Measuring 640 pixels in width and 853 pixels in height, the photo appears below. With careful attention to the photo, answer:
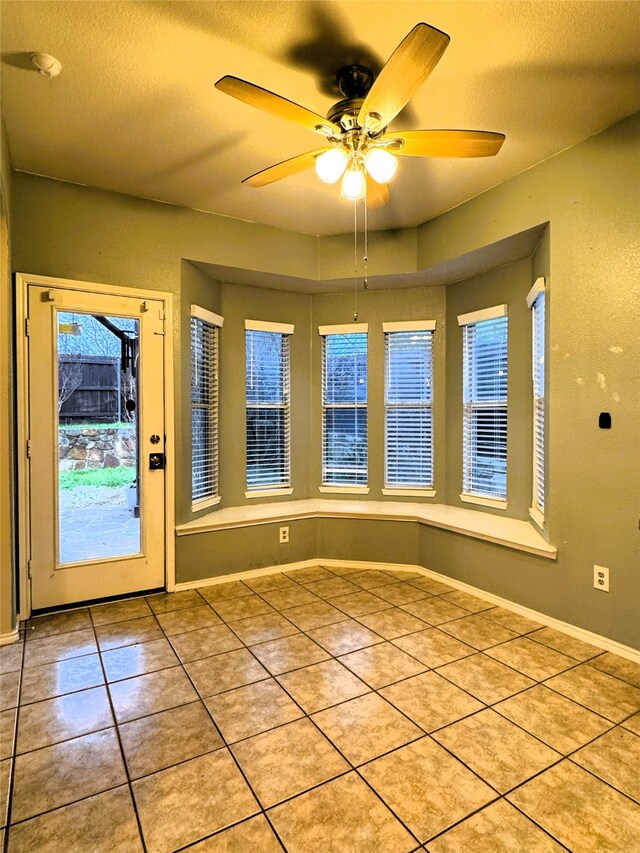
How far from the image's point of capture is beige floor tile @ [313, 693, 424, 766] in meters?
1.86

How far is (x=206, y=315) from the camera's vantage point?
12.8ft

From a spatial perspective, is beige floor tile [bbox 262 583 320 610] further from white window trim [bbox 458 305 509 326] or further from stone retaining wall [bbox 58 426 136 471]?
white window trim [bbox 458 305 509 326]

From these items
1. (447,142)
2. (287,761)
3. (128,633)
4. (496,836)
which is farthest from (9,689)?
(447,142)

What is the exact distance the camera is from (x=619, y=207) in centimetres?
256

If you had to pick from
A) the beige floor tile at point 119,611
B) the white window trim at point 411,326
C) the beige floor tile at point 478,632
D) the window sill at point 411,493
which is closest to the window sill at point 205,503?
the beige floor tile at point 119,611

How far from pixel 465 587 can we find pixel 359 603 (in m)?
0.86

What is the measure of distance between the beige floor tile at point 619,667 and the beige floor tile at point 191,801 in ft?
6.20

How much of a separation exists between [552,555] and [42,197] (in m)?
4.00

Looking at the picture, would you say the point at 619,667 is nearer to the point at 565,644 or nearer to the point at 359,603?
the point at 565,644

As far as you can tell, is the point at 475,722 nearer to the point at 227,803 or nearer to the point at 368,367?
the point at 227,803

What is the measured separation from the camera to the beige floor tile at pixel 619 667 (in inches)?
92.4

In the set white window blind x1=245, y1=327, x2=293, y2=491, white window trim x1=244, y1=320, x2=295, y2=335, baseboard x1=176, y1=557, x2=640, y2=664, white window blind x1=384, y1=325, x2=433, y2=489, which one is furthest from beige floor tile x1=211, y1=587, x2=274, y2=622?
white window trim x1=244, y1=320, x2=295, y2=335

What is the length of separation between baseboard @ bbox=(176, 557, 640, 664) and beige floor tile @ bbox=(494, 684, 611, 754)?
633mm

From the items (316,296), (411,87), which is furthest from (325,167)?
(316,296)
